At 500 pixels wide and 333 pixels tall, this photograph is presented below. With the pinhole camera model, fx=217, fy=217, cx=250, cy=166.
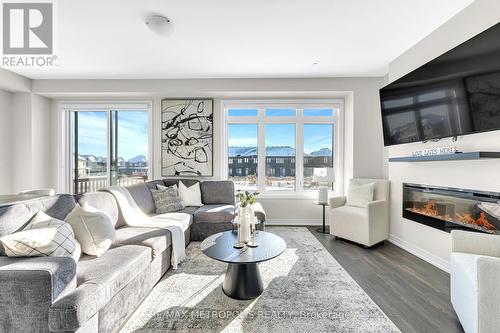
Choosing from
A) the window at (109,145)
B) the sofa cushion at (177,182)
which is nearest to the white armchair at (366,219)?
the sofa cushion at (177,182)

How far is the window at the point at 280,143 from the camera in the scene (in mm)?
4488

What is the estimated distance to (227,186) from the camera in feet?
13.5

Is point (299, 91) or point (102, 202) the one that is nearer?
point (102, 202)

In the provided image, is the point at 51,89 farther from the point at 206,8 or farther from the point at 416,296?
the point at 416,296

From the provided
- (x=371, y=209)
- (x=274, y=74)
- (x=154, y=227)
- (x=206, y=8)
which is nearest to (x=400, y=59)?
(x=274, y=74)

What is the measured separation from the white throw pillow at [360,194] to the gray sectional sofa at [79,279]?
2.93 meters

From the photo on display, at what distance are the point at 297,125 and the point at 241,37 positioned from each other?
7.30 ft

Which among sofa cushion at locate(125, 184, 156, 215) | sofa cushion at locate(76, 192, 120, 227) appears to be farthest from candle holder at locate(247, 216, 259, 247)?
sofa cushion at locate(125, 184, 156, 215)

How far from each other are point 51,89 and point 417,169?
6315mm

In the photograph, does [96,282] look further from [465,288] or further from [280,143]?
[280,143]

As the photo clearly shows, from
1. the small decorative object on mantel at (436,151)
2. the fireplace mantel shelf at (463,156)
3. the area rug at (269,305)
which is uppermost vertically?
the small decorative object on mantel at (436,151)

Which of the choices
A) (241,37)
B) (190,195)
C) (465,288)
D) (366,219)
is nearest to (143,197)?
(190,195)

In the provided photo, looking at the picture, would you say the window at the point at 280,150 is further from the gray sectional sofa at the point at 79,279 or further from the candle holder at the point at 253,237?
the gray sectional sofa at the point at 79,279

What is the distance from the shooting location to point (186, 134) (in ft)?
14.2
